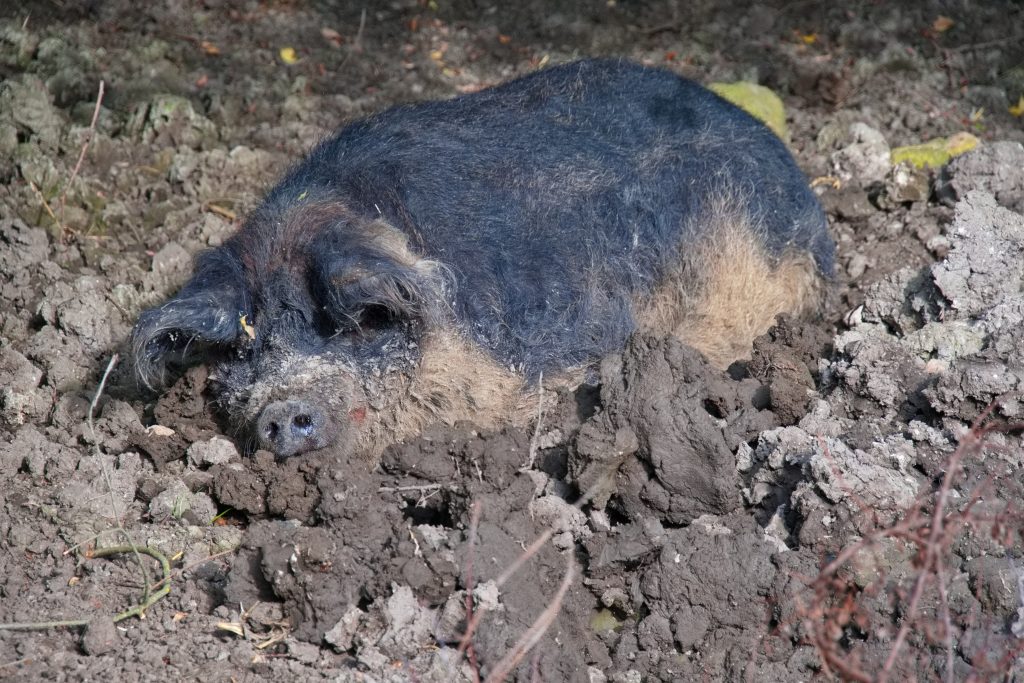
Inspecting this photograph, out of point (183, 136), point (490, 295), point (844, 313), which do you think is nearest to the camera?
point (490, 295)

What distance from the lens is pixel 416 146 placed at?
432 centimetres

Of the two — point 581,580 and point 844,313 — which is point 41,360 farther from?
point 844,313

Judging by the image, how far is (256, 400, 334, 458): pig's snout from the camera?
150 inches

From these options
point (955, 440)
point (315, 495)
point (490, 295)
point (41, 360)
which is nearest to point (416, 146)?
point (490, 295)

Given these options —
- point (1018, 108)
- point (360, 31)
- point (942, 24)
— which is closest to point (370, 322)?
point (360, 31)

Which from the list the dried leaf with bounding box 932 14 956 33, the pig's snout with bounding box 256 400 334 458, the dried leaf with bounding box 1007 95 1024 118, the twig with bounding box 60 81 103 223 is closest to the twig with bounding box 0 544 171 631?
the pig's snout with bounding box 256 400 334 458

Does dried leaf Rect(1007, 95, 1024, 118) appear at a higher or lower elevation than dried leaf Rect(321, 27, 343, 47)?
higher

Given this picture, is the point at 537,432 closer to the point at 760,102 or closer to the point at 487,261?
the point at 487,261

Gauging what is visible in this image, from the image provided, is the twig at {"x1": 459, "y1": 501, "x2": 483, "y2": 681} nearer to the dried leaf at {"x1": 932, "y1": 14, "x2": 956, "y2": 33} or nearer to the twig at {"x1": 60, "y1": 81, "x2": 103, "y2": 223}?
the twig at {"x1": 60, "y1": 81, "x2": 103, "y2": 223}

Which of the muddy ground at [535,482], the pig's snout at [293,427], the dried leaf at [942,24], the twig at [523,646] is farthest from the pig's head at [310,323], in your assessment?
the dried leaf at [942,24]

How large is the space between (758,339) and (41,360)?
2753 mm

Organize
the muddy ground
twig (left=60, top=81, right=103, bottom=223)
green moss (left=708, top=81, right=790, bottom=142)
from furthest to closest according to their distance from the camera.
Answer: green moss (left=708, top=81, right=790, bottom=142) < twig (left=60, top=81, right=103, bottom=223) < the muddy ground

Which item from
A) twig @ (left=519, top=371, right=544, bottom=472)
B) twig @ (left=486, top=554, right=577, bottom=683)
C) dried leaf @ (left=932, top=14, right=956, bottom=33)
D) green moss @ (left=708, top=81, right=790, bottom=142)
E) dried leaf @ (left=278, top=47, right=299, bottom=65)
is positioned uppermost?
dried leaf @ (left=932, top=14, right=956, bottom=33)

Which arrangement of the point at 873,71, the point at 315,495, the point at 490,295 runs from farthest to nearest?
the point at 873,71
the point at 490,295
the point at 315,495
